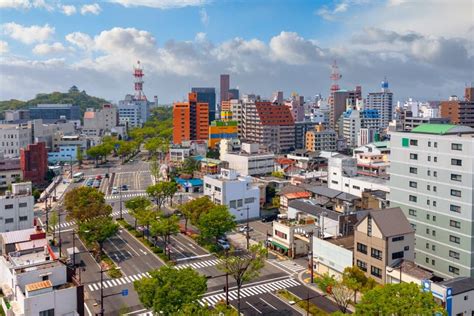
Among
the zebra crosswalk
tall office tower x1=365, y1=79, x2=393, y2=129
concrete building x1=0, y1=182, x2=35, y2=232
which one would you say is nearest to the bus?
concrete building x1=0, y1=182, x2=35, y2=232

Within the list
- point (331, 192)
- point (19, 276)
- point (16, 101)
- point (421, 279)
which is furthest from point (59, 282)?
point (16, 101)

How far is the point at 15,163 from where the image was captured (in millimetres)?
71375

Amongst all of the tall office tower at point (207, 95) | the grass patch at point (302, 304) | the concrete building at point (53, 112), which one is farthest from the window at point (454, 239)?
the tall office tower at point (207, 95)

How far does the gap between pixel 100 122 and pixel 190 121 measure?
37125 millimetres

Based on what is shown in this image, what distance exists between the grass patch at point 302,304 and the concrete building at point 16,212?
933 inches

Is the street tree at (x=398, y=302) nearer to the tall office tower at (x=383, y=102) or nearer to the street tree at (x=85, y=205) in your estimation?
the street tree at (x=85, y=205)

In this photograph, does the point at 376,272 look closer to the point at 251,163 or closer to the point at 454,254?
the point at 454,254

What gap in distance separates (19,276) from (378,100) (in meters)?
141

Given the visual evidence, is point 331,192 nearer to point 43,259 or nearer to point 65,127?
point 43,259

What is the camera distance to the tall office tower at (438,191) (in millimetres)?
32250

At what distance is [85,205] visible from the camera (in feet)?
146

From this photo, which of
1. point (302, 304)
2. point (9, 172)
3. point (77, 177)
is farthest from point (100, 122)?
point (302, 304)

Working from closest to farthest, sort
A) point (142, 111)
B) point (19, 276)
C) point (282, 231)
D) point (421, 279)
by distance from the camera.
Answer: point (19, 276), point (421, 279), point (282, 231), point (142, 111)

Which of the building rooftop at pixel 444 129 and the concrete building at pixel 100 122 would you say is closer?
the building rooftop at pixel 444 129
